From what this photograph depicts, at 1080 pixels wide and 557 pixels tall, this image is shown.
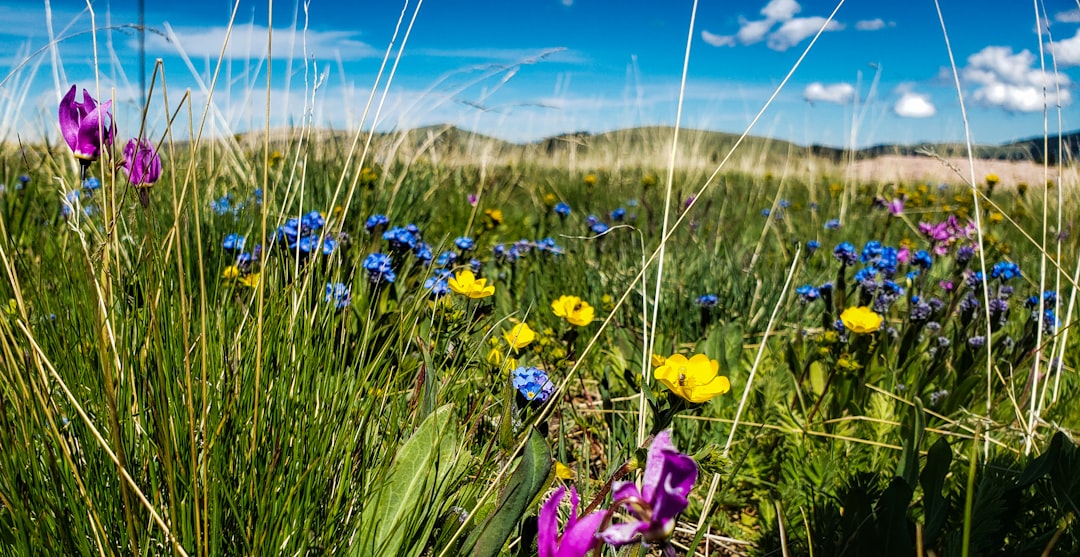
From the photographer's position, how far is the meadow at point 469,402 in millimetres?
790

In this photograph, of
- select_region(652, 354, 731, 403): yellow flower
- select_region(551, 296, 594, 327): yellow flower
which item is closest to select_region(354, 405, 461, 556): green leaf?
select_region(652, 354, 731, 403): yellow flower

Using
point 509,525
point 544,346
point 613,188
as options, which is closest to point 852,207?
point 613,188

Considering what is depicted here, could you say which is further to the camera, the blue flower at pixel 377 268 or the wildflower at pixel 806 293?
the wildflower at pixel 806 293

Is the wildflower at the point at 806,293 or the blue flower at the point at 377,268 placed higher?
the blue flower at the point at 377,268

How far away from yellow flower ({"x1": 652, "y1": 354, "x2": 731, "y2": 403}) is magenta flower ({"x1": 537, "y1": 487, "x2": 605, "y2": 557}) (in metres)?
0.23

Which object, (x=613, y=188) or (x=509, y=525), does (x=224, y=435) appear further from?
(x=613, y=188)

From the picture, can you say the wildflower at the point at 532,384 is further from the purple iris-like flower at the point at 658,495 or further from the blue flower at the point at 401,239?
the blue flower at the point at 401,239

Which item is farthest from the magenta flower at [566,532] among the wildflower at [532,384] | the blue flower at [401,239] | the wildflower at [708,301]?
the wildflower at [708,301]

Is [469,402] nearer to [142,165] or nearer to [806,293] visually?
[142,165]

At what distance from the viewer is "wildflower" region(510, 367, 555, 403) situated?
1.06 metres

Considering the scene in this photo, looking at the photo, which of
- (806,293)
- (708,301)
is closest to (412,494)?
(708,301)

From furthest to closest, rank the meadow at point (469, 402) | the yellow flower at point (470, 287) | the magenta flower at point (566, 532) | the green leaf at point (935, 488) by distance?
the yellow flower at point (470, 287)
the green leaf at point (935, 488)
the meadow at point (469, 402)
the magenta flower at point (566, 532)

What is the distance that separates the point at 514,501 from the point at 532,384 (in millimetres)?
242

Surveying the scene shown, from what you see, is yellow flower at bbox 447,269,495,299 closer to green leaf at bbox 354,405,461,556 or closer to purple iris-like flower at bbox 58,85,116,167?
green leaf at bbox 354,405,461,556
